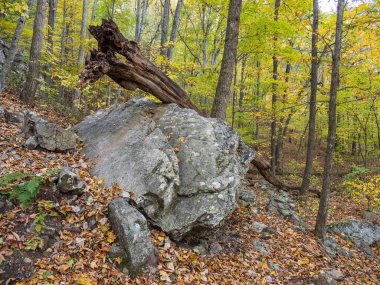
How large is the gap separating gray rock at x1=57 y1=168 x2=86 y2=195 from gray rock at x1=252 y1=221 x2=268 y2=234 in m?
4.25

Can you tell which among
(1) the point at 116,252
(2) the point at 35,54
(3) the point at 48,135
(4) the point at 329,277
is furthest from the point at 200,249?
(2) the point at 35,54

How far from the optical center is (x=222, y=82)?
759 centimetres

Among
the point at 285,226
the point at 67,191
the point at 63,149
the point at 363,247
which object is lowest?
the point at 363,247

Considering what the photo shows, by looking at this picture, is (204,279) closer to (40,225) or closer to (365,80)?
(40,225)

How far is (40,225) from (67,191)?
0.70 meters

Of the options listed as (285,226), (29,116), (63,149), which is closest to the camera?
(63,149)

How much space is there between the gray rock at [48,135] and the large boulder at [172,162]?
42cm

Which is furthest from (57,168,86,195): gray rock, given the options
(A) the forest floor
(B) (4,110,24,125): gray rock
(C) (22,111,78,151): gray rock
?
(B) (4,110,24,125): gray rock

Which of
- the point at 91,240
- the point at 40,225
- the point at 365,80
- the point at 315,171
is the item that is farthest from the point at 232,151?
the point at 315,171

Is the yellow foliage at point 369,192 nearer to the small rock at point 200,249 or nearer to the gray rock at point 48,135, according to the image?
the small rock at point 200,249

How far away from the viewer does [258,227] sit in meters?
6.57

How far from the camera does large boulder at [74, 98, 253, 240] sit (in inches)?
190

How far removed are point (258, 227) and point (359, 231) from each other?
380 cm

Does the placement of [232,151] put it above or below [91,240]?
above
